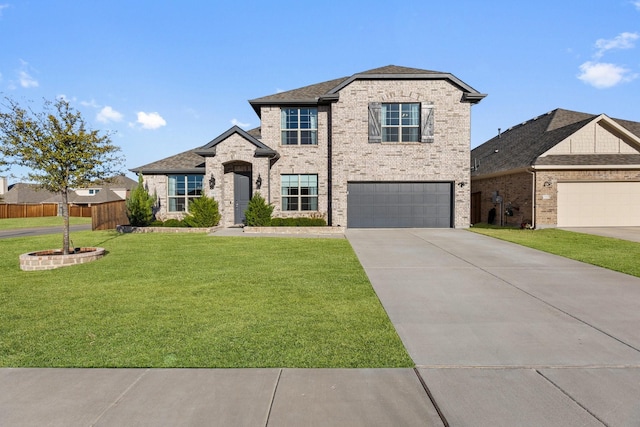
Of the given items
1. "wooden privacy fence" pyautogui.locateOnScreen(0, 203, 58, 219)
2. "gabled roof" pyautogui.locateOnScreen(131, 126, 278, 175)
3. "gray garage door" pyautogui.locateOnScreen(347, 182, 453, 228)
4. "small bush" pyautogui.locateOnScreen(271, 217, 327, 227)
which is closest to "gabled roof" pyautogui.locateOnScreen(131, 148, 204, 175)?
"gabled roof" pyautogui.locateOnScreen(131, 126, 278, 175)

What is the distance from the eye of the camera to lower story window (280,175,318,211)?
18922 millimetres

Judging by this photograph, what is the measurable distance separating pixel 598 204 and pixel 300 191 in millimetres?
15152

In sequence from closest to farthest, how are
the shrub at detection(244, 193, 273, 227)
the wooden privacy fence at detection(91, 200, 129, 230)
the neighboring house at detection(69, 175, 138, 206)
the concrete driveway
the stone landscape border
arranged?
the concrete driveway < the stone landscape border < the shrub at detection(244, 193, 273, 227) < the wooden privacy fence at detection(91, 200, 129, 230) < the neighboring house at detection(69, 175, 138, 206)

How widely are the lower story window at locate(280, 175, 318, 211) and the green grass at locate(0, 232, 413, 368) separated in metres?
9.27

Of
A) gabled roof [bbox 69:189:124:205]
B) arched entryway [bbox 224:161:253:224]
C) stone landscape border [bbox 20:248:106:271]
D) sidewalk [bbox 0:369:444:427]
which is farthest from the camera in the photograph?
gabled roof [bbox 69:189:124:205]

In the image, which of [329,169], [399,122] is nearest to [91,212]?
[329,169]

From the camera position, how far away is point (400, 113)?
1820 centimetres

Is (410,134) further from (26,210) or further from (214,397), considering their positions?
(26,210)

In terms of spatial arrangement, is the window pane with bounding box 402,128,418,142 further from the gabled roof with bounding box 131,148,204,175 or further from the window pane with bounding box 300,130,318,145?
the gabled roof with bounding box 131,148,204,175

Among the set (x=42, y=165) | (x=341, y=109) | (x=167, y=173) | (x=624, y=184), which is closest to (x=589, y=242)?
(x=624, y=184)

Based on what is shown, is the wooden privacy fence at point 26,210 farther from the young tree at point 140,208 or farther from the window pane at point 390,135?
the window pane at point 390,135

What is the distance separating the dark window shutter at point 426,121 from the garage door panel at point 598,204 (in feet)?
23.4

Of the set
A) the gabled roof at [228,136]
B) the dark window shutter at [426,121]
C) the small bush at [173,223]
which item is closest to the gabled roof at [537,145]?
the dark window shutter at [426,121]

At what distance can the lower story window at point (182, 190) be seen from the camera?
65.2 ft
